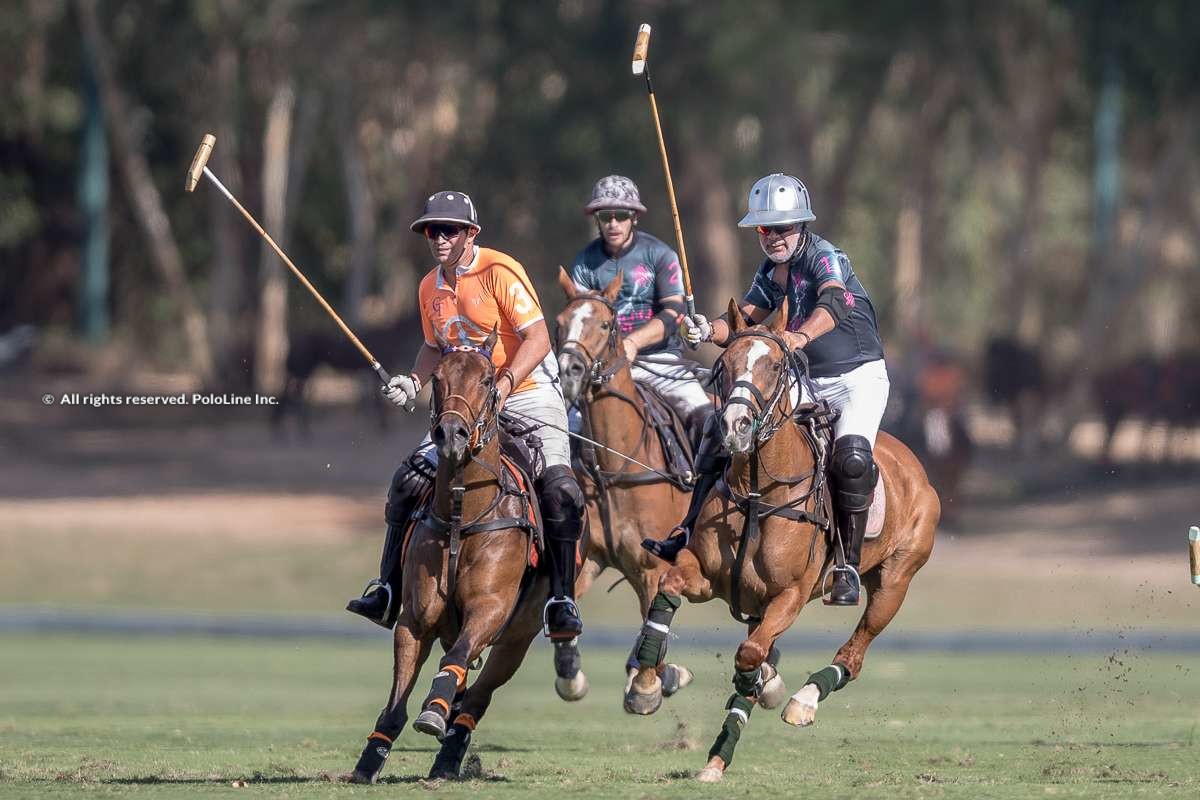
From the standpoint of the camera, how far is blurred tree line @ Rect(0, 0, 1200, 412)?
110 feet

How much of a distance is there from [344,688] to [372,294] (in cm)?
2780

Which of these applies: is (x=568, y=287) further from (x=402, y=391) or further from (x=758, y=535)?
(x=402, y=391)

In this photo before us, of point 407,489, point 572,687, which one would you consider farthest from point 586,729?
point 407,489

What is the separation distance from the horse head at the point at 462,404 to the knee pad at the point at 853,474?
76.8 inches

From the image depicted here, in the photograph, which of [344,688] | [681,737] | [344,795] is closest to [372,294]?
[344,688]

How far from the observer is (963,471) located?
98.2ft

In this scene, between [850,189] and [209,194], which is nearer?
[209,194]

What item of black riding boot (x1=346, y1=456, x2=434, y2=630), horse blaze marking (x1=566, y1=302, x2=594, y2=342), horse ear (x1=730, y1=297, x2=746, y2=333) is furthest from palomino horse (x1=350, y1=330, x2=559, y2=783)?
horse blaze marking (x1=566, y1=302, x2=594, y2=342)

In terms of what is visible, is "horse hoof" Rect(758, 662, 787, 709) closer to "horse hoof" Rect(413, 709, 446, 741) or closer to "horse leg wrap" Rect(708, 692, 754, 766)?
"horse leg wrap" Rect(708, 692, 754, 766)

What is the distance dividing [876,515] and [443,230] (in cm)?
270

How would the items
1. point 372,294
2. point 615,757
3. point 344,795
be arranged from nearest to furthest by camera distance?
point 344,795
point 615,757
point 372,294

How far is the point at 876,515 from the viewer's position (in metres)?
11.5

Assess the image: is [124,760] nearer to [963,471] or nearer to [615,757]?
[615,757]

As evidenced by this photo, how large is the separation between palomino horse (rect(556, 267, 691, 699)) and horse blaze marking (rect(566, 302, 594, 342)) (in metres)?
0.17
